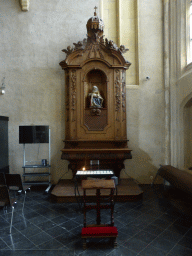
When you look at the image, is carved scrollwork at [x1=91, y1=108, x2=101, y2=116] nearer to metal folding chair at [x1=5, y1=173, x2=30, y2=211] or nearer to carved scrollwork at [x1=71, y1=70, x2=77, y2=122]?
carved scrollwork at [x1=71, y1=70, x2=77, y2=122]

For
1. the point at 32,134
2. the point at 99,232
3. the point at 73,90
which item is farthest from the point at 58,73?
the point at 99,232

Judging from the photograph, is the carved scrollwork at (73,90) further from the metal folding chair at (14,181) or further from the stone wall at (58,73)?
the metal folding chair at (14,181)

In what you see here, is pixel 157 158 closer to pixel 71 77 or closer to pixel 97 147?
pixel 97 147

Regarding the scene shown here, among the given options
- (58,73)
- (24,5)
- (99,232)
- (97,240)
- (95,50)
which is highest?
(24,5)

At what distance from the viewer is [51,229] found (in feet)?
10.4

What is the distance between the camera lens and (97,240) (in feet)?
9.32

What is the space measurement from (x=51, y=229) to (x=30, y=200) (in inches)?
61.8

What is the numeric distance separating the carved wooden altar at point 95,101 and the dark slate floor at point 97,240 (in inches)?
65.3

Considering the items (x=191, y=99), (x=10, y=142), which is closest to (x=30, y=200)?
(x=10, y=142)

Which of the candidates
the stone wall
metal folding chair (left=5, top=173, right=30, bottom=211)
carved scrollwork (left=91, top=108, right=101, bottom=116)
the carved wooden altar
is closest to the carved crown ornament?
the carved wooden altar

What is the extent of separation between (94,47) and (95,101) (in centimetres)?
152

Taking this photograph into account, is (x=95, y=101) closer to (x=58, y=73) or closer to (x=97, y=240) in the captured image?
(x=58, y=73)

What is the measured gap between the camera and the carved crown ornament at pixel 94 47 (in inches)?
215

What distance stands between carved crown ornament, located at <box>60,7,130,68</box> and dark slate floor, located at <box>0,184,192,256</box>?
378 cm
